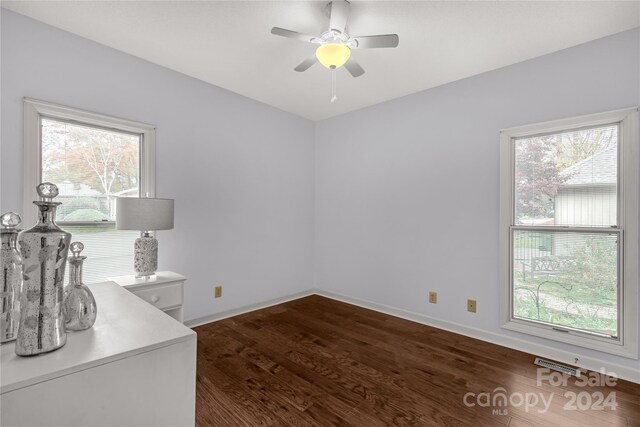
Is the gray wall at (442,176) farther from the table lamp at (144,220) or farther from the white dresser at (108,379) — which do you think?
the white dresser at (108,379)

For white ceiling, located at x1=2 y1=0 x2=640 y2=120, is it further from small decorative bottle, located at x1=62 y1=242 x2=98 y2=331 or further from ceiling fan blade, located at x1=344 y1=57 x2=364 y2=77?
small decorative bottle, located at x1=62 y1=242 x2=98 y2=331

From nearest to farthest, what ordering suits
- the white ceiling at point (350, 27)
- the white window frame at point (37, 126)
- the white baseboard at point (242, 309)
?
the white ceiling at point (350, 27), the white window frame at point (37, 126), the white baseboard at point (242, 309)

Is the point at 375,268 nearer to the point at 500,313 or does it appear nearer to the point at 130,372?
the point at 500,313

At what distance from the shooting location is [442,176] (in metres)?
3.20

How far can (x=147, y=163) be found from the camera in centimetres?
279

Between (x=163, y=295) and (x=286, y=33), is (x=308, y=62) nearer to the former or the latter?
(x=286, y=33)

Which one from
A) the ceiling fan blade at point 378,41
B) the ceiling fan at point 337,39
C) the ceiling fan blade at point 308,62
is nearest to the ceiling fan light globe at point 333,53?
the ceiling fan at point 337,39

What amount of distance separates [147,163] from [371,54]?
2213 mm

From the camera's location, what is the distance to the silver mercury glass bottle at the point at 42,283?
0.87 meters

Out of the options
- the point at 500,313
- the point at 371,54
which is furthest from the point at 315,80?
the point at 500,313

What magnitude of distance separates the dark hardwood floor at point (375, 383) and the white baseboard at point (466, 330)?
0.10 m

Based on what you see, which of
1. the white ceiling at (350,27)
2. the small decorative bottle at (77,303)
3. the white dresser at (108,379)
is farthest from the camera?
the white ceiling at (350,27)

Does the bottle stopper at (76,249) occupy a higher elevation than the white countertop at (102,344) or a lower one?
higher

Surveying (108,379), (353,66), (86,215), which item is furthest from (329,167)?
(108,379)
